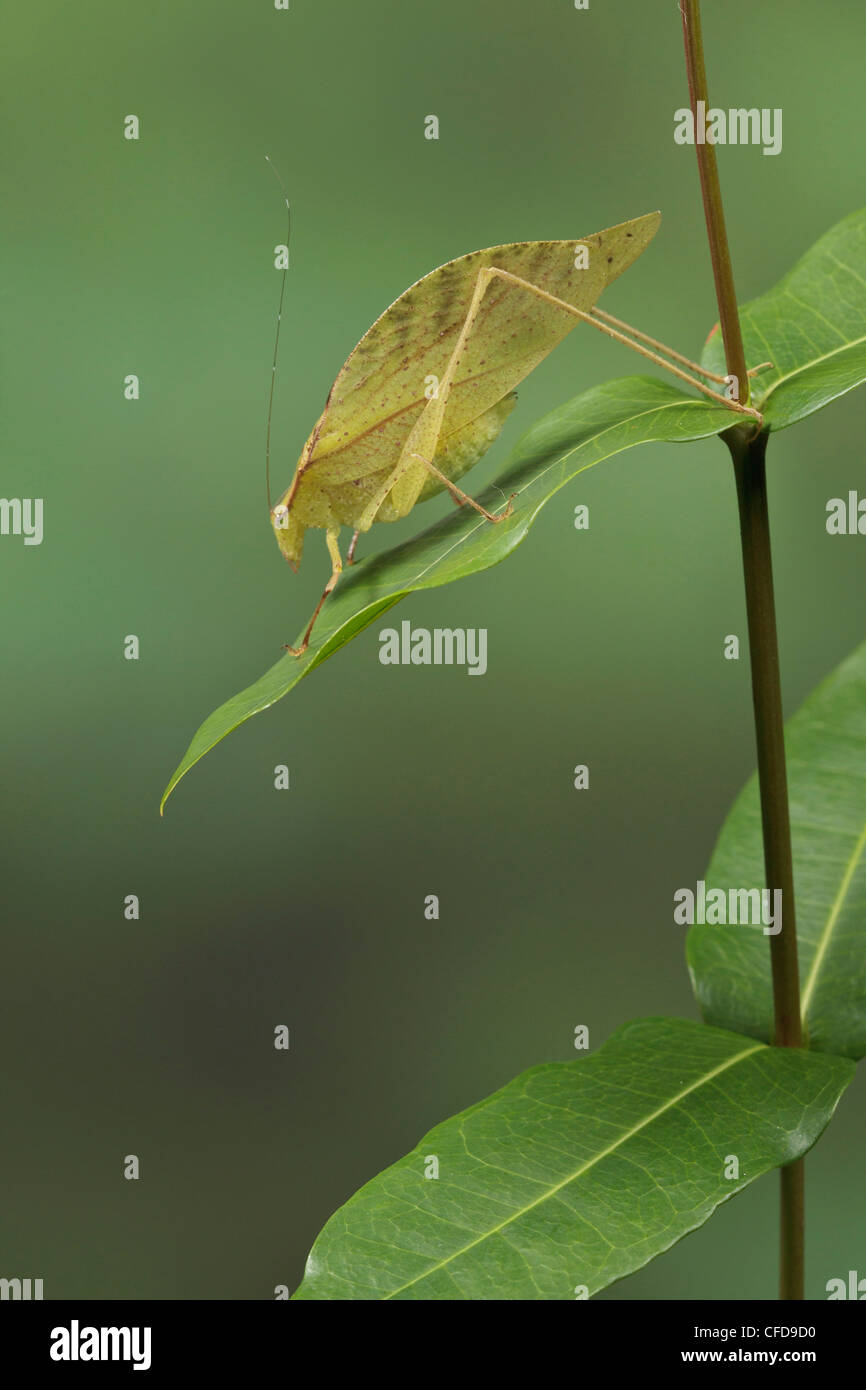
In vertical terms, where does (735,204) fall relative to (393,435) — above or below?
above

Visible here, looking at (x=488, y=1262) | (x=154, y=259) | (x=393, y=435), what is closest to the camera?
(x=488, y=1262)

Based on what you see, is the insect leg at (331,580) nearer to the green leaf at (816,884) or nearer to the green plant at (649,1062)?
the green plant at (649,1062)

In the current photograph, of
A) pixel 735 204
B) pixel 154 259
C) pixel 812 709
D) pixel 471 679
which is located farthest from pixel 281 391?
pixel 812 709

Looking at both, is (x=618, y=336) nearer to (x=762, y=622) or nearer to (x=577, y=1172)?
(x=762, y=622)

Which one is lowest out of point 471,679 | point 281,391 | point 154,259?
point 471,679

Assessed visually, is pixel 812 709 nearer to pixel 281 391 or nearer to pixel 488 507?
pixel 488 507
